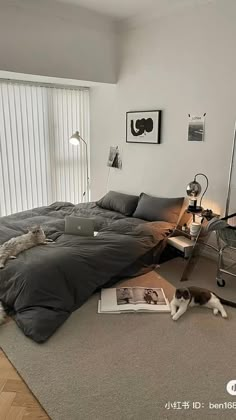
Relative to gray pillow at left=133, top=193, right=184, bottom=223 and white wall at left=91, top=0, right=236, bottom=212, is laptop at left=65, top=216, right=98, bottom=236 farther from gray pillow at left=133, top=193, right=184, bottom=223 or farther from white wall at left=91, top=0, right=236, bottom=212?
white wall at left=91, top=0, right=236, bottom=212

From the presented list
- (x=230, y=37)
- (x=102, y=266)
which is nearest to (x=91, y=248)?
(x=102, y=266)

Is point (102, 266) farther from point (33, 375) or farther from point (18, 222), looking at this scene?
point (18, 222)

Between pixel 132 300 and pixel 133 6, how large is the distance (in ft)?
10.4

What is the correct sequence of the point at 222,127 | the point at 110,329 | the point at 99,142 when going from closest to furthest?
1. the point at 110,329
2. the point at 222,127
3. the point at 99,142

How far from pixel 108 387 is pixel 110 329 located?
1.67 feet

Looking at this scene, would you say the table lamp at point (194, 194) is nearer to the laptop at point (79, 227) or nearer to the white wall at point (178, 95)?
the white wall at point (178, 95)

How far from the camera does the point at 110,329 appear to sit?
226 centimetres

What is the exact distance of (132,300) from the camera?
255cm

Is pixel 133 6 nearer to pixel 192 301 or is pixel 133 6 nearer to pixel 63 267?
pixel 63 267

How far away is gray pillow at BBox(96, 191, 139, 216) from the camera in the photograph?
158 inches

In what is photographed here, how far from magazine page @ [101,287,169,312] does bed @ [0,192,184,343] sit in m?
0.13

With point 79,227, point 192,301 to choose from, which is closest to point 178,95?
point 79,227

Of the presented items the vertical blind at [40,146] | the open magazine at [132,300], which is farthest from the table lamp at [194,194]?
the vertical blind at [40,146]

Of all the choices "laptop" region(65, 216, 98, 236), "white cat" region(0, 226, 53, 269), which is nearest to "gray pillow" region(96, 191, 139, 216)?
"laptop" region(65, 216, 98, 236)
